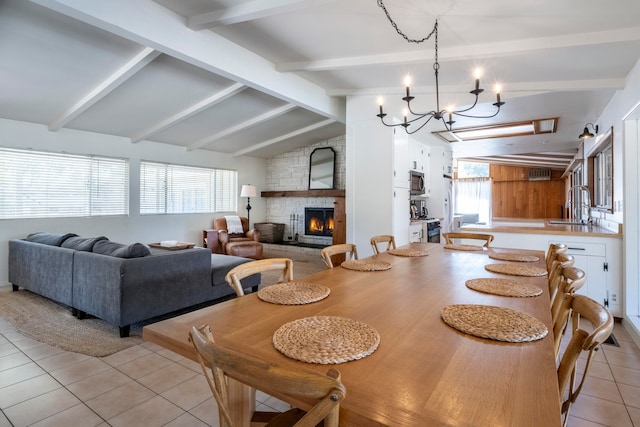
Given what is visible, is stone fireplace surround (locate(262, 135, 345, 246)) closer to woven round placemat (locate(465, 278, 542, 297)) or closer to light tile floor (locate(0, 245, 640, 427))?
light tile floor (locate(0, 245, 640, 427))

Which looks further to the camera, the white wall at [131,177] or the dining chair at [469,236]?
the white wall at [131,177]

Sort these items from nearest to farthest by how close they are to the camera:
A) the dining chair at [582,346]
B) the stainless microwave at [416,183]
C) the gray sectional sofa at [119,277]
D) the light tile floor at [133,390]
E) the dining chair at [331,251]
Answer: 1. the dining chair at [582,346]
2. the light tile floor at [133,390]
3. the dining chair at [331,251]
4. the gray sectional sofa at [119,277]
5. the stainless microwave at [416,183]

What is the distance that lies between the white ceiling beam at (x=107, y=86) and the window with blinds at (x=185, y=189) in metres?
1.61

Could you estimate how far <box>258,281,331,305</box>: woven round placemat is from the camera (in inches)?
53.4

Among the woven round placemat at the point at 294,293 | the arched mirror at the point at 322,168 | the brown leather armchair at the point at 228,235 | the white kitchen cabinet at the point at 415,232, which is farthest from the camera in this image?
the arched mirror at the point at 322,168

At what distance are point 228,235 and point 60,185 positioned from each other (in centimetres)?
276

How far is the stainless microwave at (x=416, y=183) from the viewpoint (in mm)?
5074

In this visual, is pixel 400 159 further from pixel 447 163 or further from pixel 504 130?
pixel 447 163

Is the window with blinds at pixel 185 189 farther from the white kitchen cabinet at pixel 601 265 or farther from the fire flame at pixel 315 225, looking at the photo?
the white kitchen cabinet at pixel 601 265

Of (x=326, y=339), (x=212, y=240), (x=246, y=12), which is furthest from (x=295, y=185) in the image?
(x=326, y=339)

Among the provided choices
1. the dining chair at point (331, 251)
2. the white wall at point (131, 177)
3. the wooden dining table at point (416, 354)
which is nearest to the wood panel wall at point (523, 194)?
the white wall at point (131, 177)

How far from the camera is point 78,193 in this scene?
531 cm

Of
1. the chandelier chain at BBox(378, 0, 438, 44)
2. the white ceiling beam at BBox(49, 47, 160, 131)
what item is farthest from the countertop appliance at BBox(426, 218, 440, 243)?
the white ceiling beam at BBox(49, 47, 160, 131)

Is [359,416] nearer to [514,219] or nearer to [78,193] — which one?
[78,193]
